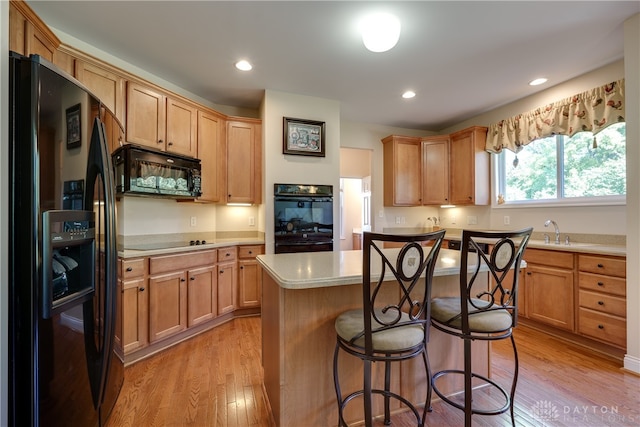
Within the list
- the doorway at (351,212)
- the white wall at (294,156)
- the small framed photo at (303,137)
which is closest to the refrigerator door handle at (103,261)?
the white wall at (294,156)

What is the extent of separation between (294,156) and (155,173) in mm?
1525

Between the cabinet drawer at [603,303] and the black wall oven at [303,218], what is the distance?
2485 millimetres

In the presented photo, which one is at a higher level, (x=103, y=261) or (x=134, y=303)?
(x=103, y=261)

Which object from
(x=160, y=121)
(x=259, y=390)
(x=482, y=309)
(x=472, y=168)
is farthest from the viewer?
(x=472, y=168)

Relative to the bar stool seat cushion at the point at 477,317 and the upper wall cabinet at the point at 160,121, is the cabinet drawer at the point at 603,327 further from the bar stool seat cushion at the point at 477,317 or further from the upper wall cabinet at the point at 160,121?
the upper wall cabinet at the point at 160,121

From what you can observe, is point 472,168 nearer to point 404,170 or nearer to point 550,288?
point 404,170

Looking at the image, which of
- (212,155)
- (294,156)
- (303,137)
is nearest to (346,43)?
(303,137)

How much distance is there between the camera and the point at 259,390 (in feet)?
6.19

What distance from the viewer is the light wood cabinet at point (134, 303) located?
2.14 m

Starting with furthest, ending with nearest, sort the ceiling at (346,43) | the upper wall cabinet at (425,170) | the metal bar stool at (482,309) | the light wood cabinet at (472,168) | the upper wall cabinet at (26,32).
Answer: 1. the upper wall cabinet at (425,170)
2. the light wood cabinet at (472,168)
3. the ceiling at (346,43)
4. the upper wall cabinet at (26,32)
5. the metal bar stool at (482,309)

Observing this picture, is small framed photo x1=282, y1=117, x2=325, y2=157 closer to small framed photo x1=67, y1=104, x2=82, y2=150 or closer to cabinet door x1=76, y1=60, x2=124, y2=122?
cabinet door x1=76, y1=60, x2=124, y2=122

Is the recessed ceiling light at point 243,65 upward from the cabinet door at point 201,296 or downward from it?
upward

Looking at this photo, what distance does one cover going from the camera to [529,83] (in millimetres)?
3090

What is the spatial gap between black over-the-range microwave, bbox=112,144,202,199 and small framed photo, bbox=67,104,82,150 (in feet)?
3.63
